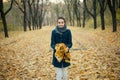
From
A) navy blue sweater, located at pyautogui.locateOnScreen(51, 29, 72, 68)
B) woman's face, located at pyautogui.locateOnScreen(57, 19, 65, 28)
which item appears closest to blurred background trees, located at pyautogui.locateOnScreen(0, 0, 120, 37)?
navy blue sweater, located at pyautogui.locateOnScreen(51, 29, 72, 68)

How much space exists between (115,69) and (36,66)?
3.74 meters

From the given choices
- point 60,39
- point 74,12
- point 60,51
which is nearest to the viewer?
point 60,51

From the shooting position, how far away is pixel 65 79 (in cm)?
702

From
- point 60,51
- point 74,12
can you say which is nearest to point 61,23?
point 60,51

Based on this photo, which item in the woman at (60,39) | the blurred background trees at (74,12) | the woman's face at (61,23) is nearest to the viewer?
the woman's face at (61,23)

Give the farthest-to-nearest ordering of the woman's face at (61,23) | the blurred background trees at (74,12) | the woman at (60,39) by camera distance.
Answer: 1. the blurred background trees at (74,12)
2. the woman at (60,39)
3. the woman's face at (61,23)

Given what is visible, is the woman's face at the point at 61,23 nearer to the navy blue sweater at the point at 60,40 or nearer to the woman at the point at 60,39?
the woman at the point at 60,39

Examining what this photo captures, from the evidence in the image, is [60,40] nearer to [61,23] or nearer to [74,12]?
[61,23]

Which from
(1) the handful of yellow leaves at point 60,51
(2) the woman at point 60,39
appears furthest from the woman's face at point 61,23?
(1) the handful of yellow leaves at point 60,51

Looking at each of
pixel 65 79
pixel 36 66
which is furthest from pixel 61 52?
pixel 36 66

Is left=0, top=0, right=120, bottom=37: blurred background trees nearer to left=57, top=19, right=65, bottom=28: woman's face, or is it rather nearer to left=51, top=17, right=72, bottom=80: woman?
left=51, top=17, right=72, bottom=80: woman

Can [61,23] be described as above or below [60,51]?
above

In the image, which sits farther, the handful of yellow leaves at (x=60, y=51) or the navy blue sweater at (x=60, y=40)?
the navy blue sweater at (x=60, y=40)

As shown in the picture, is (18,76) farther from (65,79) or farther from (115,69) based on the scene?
(115,69)
